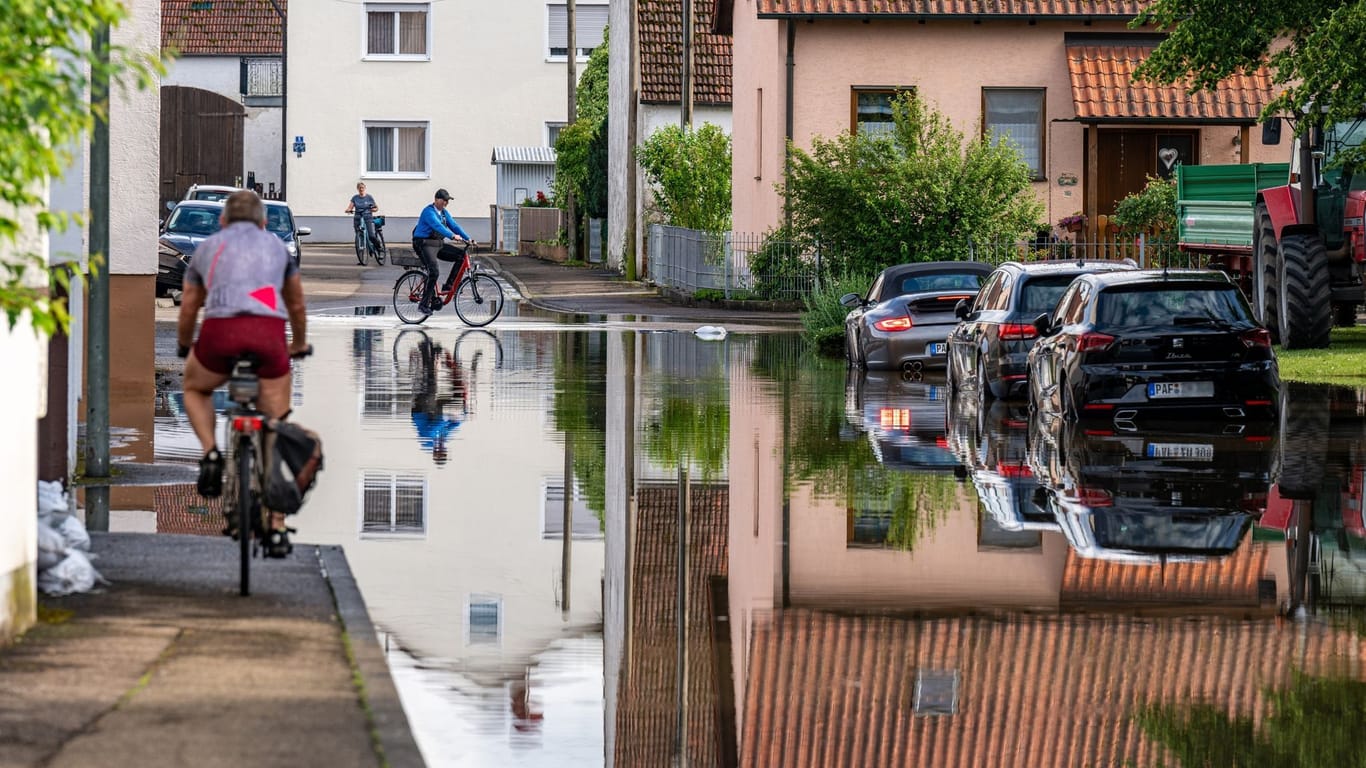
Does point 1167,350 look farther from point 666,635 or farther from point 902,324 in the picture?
point 666,635

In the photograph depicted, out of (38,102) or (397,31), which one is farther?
(397,31)

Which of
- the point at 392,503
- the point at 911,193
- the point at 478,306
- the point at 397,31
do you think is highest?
the point at 397,31

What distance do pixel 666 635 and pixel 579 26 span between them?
64.7 m

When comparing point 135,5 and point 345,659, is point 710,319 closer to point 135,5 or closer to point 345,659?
point 135,5

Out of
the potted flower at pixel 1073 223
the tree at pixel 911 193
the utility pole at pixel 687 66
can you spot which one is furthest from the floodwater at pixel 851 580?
the utility pole at pixel 687 66

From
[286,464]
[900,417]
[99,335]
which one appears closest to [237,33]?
[900,417]

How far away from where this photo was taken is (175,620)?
9.11 meters

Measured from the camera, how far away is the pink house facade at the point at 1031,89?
127 ft

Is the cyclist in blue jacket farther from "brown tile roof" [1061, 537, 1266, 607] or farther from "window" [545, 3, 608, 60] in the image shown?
"window" [545, 3, 608, 60]

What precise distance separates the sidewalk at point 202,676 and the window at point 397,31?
63279 millimetres

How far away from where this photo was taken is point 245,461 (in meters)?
9.82

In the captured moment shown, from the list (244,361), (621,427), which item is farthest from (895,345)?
(244,361)

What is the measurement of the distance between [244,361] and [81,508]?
11.4ft

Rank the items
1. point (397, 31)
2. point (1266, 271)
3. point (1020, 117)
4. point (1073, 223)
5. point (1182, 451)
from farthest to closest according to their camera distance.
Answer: point (397, 31) < point (1020, 117) < point (1073, 223) < point (1266, 271) < point (1182, 451)
